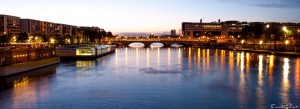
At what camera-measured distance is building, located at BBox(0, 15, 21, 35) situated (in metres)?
120

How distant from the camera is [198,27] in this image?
627ft

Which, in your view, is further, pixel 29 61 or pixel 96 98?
pixel 29 61

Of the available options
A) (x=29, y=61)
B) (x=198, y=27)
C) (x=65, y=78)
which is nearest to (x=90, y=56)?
(x=29, y=61)

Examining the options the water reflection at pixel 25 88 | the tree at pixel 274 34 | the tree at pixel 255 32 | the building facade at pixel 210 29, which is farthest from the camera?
the building facade at pixel 210 29

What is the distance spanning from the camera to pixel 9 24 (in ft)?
406

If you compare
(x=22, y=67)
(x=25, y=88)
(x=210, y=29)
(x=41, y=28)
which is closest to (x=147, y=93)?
(x=25, y=88)

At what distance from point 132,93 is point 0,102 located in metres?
8.24

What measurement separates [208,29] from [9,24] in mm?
105845

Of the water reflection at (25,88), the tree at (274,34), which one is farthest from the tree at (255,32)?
the water reflection at (25,88)

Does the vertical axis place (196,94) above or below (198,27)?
below

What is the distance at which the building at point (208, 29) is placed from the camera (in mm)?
191163

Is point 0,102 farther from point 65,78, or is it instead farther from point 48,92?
point 65,78

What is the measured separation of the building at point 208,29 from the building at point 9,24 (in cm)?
9035

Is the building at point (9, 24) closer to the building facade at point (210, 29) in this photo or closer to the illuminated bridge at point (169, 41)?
the illuminated bridge at point (169, 41)
